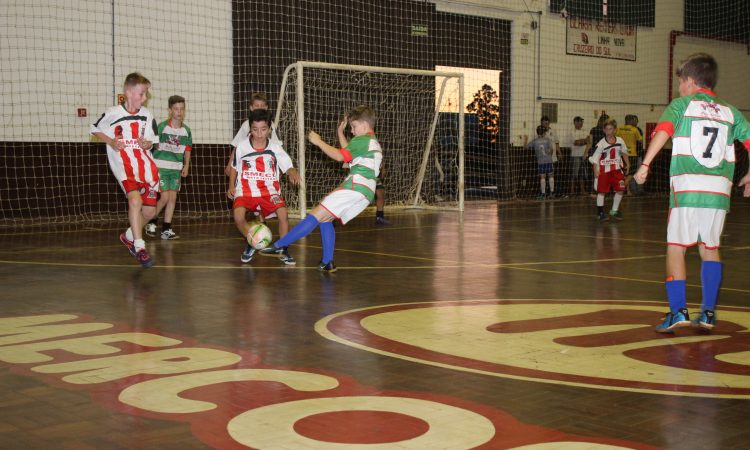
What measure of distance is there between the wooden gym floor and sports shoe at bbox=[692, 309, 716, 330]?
0.24ft

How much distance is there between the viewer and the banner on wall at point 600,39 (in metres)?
25.0

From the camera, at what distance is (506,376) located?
4484 mm

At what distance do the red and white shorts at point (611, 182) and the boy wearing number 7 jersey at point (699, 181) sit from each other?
10152 mm

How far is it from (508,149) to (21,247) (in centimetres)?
1491

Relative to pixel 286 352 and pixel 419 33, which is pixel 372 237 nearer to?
pixel 286 352

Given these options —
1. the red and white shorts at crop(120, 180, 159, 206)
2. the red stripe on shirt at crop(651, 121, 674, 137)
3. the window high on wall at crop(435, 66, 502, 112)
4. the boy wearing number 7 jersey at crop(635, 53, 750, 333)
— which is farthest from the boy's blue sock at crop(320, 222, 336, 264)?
the window high on wall at crop(435, 66, 502, 112)

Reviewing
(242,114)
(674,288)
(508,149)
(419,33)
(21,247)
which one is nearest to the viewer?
(674,288)

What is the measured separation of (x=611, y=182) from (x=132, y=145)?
9441 millimetres

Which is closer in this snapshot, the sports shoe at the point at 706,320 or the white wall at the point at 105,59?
the sports shoe at the point at 706,320

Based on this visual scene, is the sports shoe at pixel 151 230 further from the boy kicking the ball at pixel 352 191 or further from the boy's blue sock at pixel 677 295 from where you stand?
the boy's blue sock at pixel 677 295

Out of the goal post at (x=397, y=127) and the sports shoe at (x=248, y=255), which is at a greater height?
the goal post at (x=397, y=127)

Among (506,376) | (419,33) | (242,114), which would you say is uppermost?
(419,33)

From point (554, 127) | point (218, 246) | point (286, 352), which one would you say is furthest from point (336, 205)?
point (554, 127)

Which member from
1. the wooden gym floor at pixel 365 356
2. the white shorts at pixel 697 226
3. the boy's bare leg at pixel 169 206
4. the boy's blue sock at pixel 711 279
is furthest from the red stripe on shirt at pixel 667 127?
the boy's bare leg at pixel 169 206
